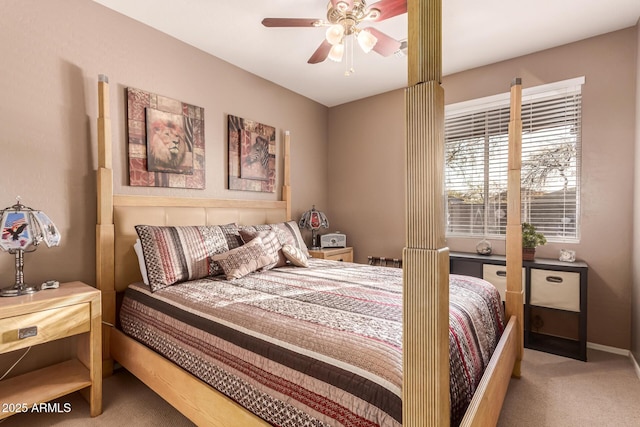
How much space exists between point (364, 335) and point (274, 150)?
2809 millimetres

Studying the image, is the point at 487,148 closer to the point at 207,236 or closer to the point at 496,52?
the point at 496,52

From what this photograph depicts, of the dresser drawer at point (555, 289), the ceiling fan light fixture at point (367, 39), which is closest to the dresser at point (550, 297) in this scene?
the dresser drawer at point (555, 289)

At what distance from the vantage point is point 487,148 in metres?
3.28

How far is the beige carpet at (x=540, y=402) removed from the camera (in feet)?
5.79

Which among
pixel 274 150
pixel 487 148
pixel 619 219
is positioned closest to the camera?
pixel 619 219

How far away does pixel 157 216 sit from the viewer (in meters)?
2.50

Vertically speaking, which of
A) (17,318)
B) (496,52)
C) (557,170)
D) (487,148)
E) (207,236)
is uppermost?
(496,52)

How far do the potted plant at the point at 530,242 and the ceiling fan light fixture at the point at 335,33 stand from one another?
7.46 feet

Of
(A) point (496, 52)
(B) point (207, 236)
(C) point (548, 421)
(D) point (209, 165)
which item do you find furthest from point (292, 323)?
(A) point (496, 52)

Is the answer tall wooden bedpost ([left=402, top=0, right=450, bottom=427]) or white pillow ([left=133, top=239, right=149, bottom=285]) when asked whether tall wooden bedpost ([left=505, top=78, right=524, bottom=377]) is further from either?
white pillow ([left=133, top=239, right=149, bottom=285])

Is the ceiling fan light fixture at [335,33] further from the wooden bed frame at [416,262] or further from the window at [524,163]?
the window at [524,163]

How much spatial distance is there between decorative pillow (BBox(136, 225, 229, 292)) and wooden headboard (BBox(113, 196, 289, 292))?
0.65 feet

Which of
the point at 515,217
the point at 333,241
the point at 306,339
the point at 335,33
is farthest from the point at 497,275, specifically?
the point at 335,33

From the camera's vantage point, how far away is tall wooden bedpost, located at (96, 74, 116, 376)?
86.0 inches
